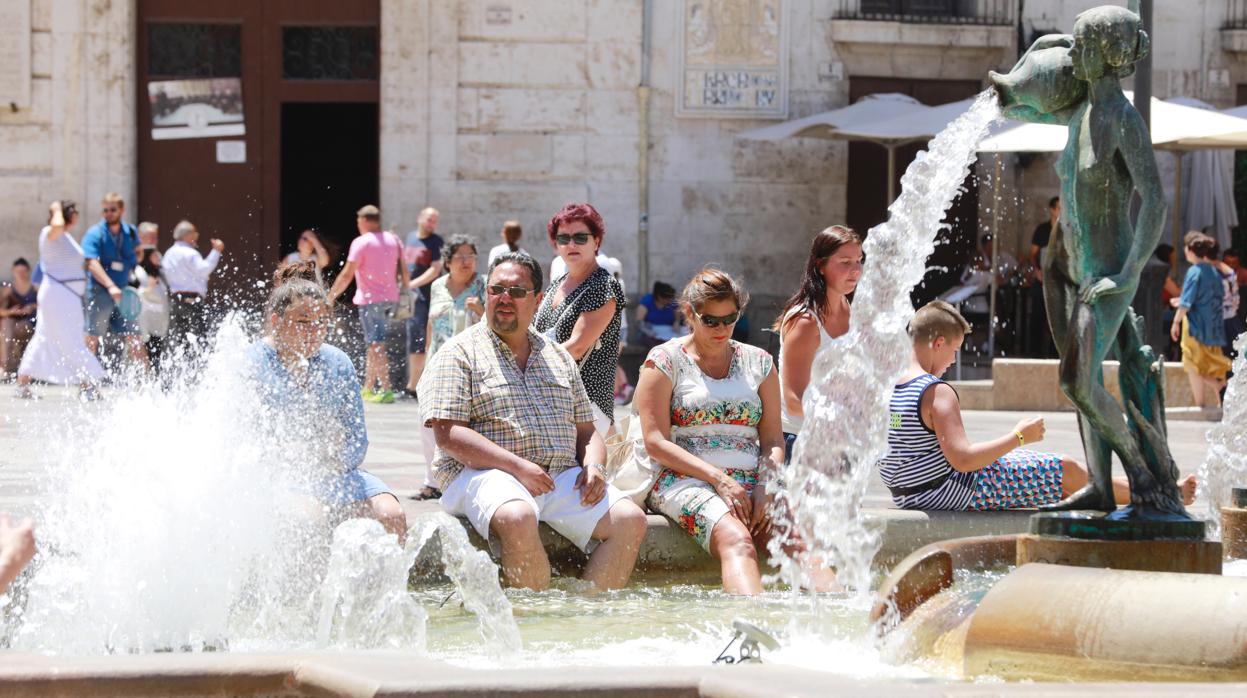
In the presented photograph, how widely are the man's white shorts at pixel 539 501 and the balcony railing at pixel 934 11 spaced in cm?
1344

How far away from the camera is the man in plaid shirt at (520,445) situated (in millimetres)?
6609

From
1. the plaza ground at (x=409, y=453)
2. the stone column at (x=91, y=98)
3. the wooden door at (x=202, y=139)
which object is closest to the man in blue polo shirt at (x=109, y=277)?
the plaza ground at (x=409, y=453)

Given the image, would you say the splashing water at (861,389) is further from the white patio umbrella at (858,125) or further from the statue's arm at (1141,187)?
the white patio umbrella at (858,125)

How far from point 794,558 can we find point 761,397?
663 mm

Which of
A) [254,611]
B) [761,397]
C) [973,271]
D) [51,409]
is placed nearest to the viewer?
[254,611]

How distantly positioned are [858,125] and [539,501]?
38.3 feet

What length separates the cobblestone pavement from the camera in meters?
8.23

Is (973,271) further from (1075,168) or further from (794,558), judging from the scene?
(1075,168)

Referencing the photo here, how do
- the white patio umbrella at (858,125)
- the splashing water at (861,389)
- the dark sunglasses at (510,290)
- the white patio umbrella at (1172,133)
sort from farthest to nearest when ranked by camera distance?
the white patio umbrella at (858,125)
the white patio umbrella at (1172,133)
the dark sunglasses at (510,290)
the splashing water at (861,389)

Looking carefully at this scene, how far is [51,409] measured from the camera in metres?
13.8

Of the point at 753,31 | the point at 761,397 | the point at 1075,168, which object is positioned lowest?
the point at 761,397

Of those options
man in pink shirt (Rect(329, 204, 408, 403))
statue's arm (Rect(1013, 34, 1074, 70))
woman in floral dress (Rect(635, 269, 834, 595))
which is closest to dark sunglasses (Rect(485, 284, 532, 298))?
woman in floral dress (Rect(635, 269, 834, 595))

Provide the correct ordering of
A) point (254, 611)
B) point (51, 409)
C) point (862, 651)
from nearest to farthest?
point (862, 651) < point (254, 611) < point (51, 409)

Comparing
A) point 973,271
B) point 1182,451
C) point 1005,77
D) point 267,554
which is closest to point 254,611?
point 267,554
